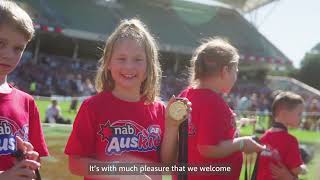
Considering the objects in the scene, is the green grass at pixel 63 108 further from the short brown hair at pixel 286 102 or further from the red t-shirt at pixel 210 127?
the red t-shirt at pixel 210 127

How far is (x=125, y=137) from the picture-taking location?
229 centimetres

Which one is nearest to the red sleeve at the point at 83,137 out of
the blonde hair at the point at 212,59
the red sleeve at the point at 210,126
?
the red sleeve at the point at 210,126

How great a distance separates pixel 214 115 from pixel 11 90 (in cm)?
104

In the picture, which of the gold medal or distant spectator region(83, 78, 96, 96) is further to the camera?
distant spectator region(83, 78, 96, 96)

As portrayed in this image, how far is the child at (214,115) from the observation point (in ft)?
8.29

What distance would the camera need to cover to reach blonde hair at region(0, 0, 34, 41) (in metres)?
2.13

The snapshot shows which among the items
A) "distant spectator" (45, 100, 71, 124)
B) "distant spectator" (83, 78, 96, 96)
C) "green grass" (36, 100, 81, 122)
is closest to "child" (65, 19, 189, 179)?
"distant spectator" (45, 100, 71, 124)

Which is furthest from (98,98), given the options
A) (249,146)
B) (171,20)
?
(171,20)

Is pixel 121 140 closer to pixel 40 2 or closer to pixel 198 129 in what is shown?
pixel 198 129

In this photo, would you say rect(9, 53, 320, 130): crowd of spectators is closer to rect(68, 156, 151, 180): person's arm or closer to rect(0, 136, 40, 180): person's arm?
rect(68, 156, 151, 180): person's arm

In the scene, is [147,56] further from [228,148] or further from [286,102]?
[286,102]

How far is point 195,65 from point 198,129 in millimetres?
413

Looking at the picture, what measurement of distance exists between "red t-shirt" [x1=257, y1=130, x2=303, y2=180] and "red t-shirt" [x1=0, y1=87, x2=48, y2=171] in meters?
1.50

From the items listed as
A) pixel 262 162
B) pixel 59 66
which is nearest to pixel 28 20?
pixel 262 162
